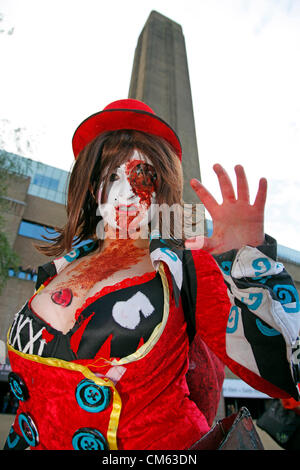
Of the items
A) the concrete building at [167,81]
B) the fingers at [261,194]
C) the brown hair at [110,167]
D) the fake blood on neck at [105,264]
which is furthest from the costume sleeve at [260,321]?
the concrete building at [167,81]

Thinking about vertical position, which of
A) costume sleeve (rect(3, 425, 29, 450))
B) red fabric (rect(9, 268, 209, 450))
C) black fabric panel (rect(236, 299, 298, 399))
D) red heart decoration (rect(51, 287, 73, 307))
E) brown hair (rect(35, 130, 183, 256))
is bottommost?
costume sleeve (rect(3, 425, 29, 450))

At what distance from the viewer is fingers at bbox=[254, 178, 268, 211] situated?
2.98 ft

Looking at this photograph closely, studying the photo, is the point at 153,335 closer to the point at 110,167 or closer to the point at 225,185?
the point at 225,185

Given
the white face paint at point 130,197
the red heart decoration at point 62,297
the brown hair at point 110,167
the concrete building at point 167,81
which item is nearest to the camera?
the red heart decoration at point 62,297

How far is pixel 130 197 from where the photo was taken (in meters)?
1.29

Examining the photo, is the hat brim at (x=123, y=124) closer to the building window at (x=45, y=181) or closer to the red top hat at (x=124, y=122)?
the red top hat at (x=124, y=122)

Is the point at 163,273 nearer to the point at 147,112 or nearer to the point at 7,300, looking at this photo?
the point at 147,112

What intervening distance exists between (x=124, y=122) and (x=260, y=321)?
1.17 m

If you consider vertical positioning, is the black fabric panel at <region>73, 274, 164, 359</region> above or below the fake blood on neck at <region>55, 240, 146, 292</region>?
below

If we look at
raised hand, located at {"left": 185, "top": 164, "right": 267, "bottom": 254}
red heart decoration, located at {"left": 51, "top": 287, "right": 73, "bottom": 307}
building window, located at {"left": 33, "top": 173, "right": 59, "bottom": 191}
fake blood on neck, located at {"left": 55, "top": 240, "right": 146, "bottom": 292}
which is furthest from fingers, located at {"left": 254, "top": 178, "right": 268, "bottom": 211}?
building window, located at {"left": 33, "top": 173, "right": 59, "bottom": 191}

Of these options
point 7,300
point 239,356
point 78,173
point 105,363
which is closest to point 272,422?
point 239,356

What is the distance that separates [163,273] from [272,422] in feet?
9.11

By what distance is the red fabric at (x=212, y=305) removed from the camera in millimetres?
966

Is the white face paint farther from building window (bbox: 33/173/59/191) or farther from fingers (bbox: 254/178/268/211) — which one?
building window (bbox: 33/173/59/191)
